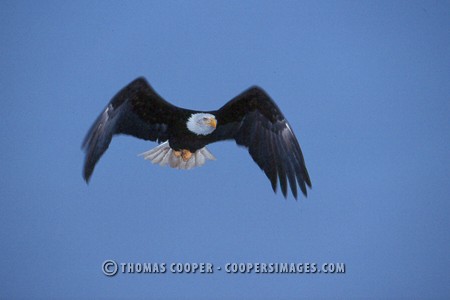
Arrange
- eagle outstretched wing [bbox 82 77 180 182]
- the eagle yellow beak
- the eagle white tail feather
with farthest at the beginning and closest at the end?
the eagle white tail feather → the eagle yellow beak → eagle outstretched wing [bbox 82 77 180 182]

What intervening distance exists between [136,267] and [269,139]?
98 centimetres

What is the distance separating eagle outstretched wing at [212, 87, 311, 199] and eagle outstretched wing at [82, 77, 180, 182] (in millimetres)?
296

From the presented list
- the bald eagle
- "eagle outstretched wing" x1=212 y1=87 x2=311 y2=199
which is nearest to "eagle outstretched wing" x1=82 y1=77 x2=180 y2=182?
the bald eagle

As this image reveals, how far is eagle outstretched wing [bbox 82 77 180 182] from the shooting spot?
300 cm

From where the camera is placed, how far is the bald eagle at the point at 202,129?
308 centimetres

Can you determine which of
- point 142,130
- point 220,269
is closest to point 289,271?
point 220,269

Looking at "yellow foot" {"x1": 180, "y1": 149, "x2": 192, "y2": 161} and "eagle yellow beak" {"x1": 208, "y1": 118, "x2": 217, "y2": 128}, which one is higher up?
"eagle yellow beak" {"x1": 208, "y1": 118, "x2": 217, "y2": 128}

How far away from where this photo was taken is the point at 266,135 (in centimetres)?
327

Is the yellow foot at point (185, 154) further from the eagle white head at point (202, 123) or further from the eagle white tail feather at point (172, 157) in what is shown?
the eagle white head at point (202, 123)

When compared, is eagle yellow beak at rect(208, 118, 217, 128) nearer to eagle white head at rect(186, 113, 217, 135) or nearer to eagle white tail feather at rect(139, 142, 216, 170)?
eagle white head at rect(186, 113, 217, 135)

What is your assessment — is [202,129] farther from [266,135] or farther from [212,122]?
[266,135]

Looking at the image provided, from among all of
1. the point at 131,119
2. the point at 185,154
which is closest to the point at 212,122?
the point at 185,154

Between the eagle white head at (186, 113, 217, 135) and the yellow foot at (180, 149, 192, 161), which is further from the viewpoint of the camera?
the yellow foot at (180, 149, 192, 161)

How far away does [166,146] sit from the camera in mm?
3365
